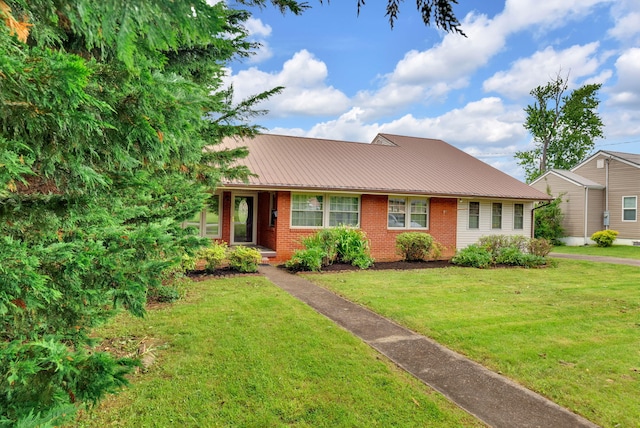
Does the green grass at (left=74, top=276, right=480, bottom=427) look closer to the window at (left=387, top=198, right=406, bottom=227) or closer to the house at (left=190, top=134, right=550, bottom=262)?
the house at (left=190, top=134, right=550, bottom=262)

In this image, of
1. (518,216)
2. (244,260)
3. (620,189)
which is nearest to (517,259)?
(518,216)

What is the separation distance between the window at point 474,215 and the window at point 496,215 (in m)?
0.83

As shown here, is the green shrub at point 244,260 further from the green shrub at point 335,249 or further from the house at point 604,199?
the house at point 604,199

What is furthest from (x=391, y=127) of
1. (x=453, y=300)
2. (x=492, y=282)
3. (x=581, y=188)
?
(x=453, y=300)

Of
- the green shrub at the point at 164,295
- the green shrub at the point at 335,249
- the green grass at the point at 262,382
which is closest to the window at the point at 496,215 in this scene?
the green shrub at the point at 335,249

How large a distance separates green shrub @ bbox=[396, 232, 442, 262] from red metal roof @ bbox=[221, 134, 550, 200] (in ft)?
6.25

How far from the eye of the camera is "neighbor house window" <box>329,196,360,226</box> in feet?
47.0

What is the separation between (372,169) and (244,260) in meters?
7.92

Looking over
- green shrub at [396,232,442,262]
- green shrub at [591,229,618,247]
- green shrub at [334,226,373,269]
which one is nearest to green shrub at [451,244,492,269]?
green shrub at [396,232,442,262]

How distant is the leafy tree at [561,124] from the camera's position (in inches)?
1415

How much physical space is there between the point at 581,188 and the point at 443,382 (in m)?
24.6

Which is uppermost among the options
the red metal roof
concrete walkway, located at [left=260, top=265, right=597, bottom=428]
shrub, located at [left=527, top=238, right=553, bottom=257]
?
the red metal roof

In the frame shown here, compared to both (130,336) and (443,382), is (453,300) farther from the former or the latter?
(130,336)

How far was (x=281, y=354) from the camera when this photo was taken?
463 centimetres
